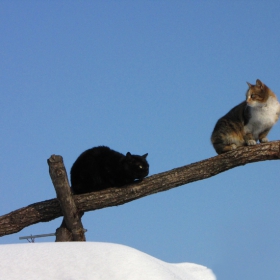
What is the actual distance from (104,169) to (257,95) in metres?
2.24

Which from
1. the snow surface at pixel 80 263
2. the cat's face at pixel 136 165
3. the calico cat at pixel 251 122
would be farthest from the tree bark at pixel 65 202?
the calico cat at pixel 251 122

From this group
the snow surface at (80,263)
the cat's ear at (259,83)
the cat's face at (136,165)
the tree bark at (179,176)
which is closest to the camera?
the snow surface at (80,263)

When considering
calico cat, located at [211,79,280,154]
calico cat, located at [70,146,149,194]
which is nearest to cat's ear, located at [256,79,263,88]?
calico cat, located at [211,79,280,154]

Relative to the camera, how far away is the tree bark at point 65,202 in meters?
5.71

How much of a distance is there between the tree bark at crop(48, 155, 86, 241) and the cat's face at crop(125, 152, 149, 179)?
0.81 metres

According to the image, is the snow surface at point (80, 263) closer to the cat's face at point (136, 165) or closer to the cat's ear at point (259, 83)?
the cat's face at point (136, 165)

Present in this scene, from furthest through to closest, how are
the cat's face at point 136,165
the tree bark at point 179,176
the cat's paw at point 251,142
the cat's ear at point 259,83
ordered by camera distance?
the cat's ear at point 259,83 < the cat's paw at point 251,142 < the tree bark at point 179,176 < the cat's face at point 136,165

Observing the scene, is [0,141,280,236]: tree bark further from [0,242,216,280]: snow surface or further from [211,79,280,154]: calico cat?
[0,242,216,280]: snow surface

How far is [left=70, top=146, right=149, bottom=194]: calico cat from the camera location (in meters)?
5.71

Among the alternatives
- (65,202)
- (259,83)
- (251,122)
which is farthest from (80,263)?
(259,83)

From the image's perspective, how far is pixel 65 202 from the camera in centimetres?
578

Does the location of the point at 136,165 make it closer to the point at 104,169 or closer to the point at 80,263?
the point at 104,169

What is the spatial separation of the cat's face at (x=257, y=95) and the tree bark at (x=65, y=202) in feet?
8.45

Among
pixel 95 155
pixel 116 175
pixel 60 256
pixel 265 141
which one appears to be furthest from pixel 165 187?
pixel 60 256
